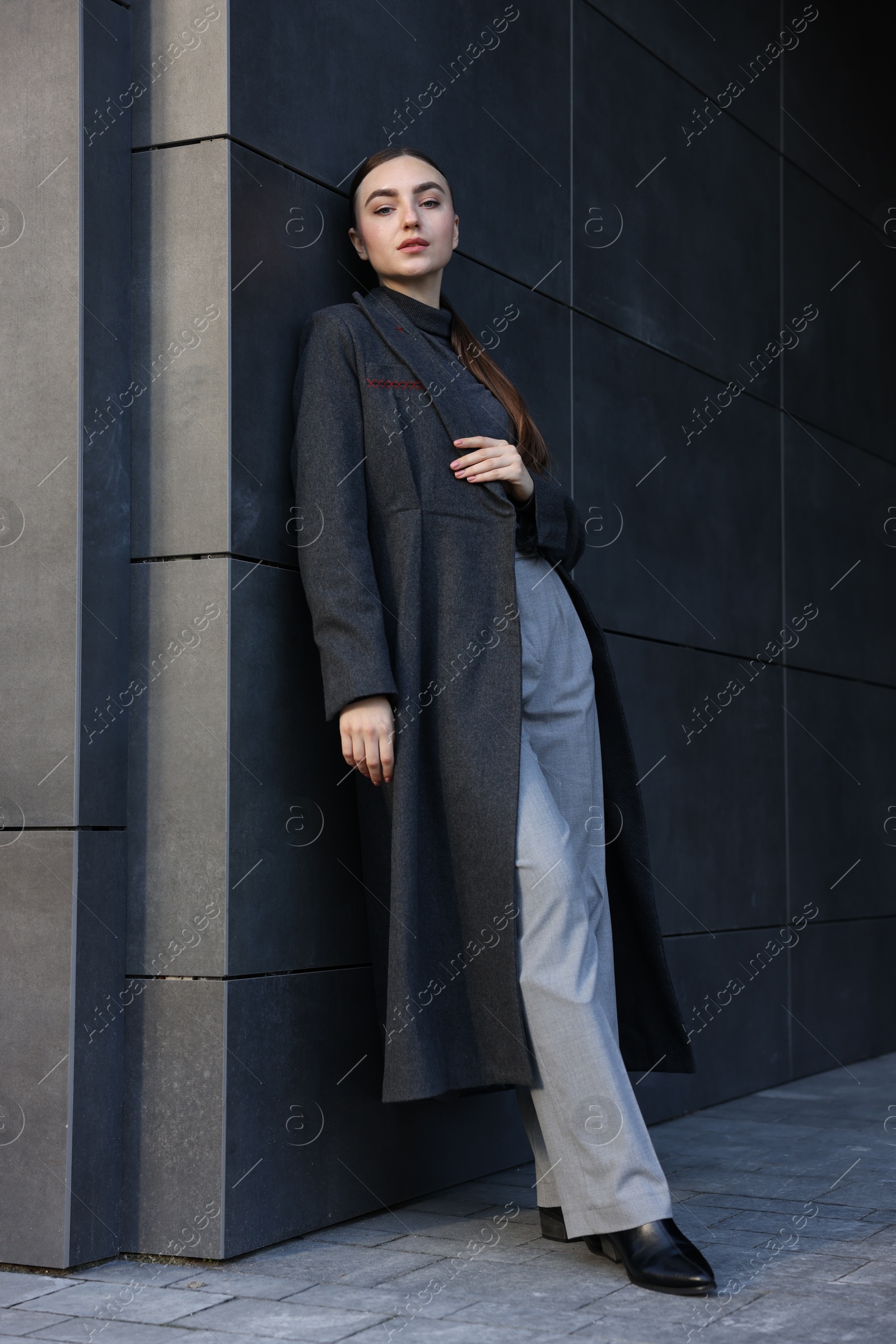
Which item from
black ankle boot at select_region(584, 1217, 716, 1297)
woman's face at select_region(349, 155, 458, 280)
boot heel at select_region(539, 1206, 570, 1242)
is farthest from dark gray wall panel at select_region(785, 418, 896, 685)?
black ankle boot at select_region(584, 1217, 716, 1297)

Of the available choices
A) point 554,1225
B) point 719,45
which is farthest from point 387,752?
point 719,45

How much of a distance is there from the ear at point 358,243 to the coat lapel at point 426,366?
5.9 inches

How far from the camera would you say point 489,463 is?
3326mm

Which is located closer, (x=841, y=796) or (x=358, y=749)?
(x=358, y=749)

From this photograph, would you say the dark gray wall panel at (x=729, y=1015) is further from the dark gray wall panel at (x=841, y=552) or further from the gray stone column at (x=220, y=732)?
the gray stone column at (x=220, y=732)

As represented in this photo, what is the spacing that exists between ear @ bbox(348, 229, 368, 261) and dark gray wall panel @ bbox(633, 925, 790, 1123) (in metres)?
2.35

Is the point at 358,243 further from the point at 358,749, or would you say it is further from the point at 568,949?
the point at 568,949

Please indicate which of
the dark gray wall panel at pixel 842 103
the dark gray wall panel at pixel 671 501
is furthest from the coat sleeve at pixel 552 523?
the dark gray wall panel at pixel 842 103

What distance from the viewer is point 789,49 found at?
6160mm

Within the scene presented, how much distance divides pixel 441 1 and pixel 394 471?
4.97ft

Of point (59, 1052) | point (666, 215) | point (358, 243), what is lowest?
point (59, 1052)

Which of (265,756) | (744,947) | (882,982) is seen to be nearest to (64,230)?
(265,756)

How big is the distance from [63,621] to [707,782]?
263 centimetres

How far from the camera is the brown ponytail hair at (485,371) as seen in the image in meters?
3.56
